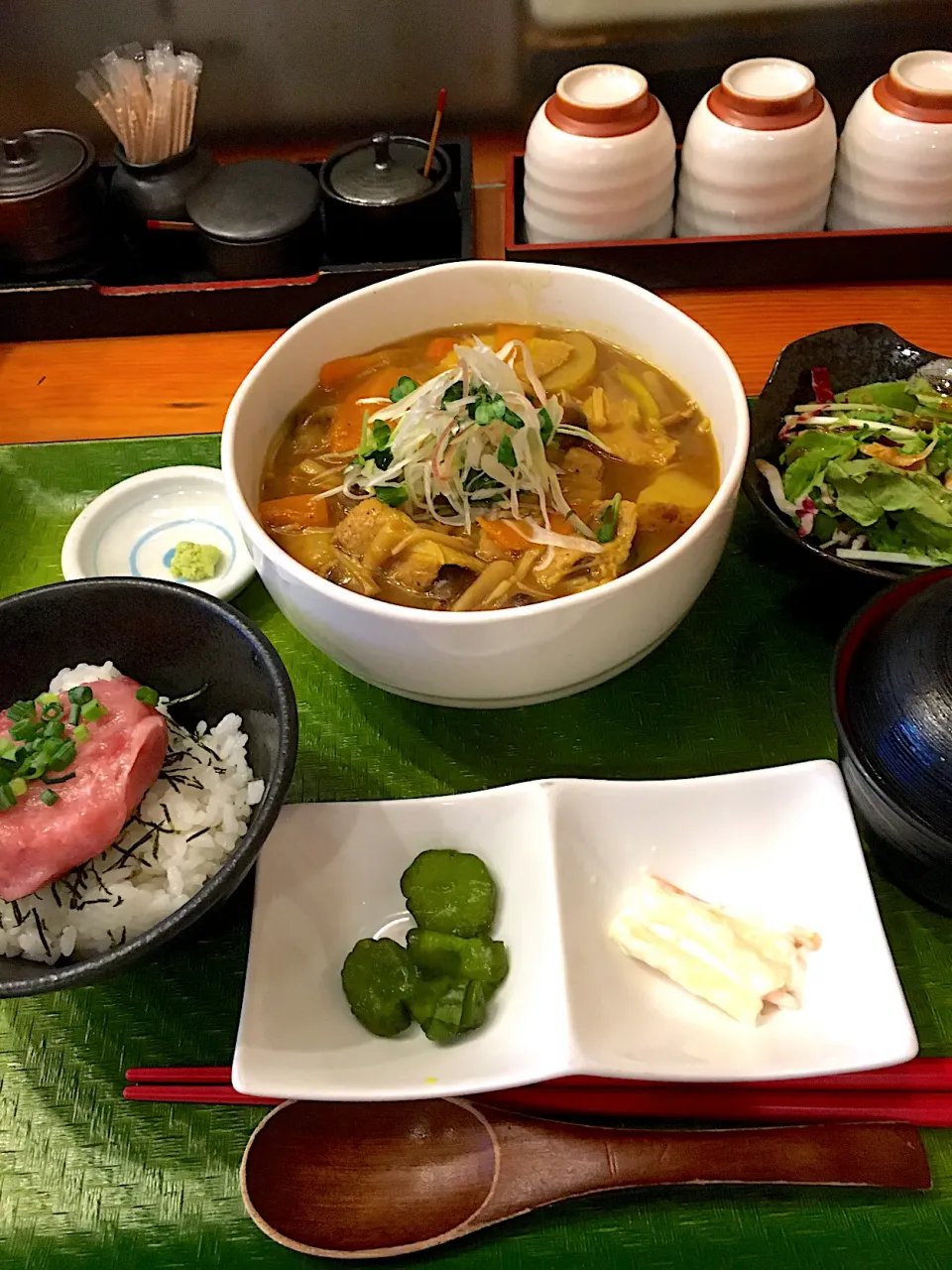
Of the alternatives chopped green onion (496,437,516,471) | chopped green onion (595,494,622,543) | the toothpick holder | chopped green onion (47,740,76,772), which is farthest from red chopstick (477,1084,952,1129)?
the toothpick holder

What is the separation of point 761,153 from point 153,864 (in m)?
1.86

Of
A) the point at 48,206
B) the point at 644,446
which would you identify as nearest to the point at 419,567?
the point at 644,446

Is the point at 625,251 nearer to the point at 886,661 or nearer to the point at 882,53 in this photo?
the point at 882,53

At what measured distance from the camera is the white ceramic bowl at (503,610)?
1.24 meters

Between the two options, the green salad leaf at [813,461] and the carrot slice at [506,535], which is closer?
the carrot slice at [506,535]

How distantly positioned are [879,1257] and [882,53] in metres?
2.62

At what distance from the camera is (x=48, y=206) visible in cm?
215

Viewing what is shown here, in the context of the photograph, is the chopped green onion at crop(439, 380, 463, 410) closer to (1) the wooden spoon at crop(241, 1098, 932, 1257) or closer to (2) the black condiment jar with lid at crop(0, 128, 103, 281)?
(1) the wooden spoon at crop(241, 1098, 932, 1257)

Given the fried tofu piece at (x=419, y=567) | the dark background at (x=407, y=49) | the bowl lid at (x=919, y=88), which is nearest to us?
the fried tofu piece at (x=419, y=567)

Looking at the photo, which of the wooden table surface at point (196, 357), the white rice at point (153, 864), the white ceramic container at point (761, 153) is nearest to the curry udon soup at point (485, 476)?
the white rice at point (153, 864)

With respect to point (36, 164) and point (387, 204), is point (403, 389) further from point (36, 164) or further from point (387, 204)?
point (36, 164)

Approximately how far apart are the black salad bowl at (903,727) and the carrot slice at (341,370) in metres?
0.92

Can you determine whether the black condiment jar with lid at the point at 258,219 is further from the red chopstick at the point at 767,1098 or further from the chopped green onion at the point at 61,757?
the red chopstick at the point at 767,1098

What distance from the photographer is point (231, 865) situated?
1.11 meters
